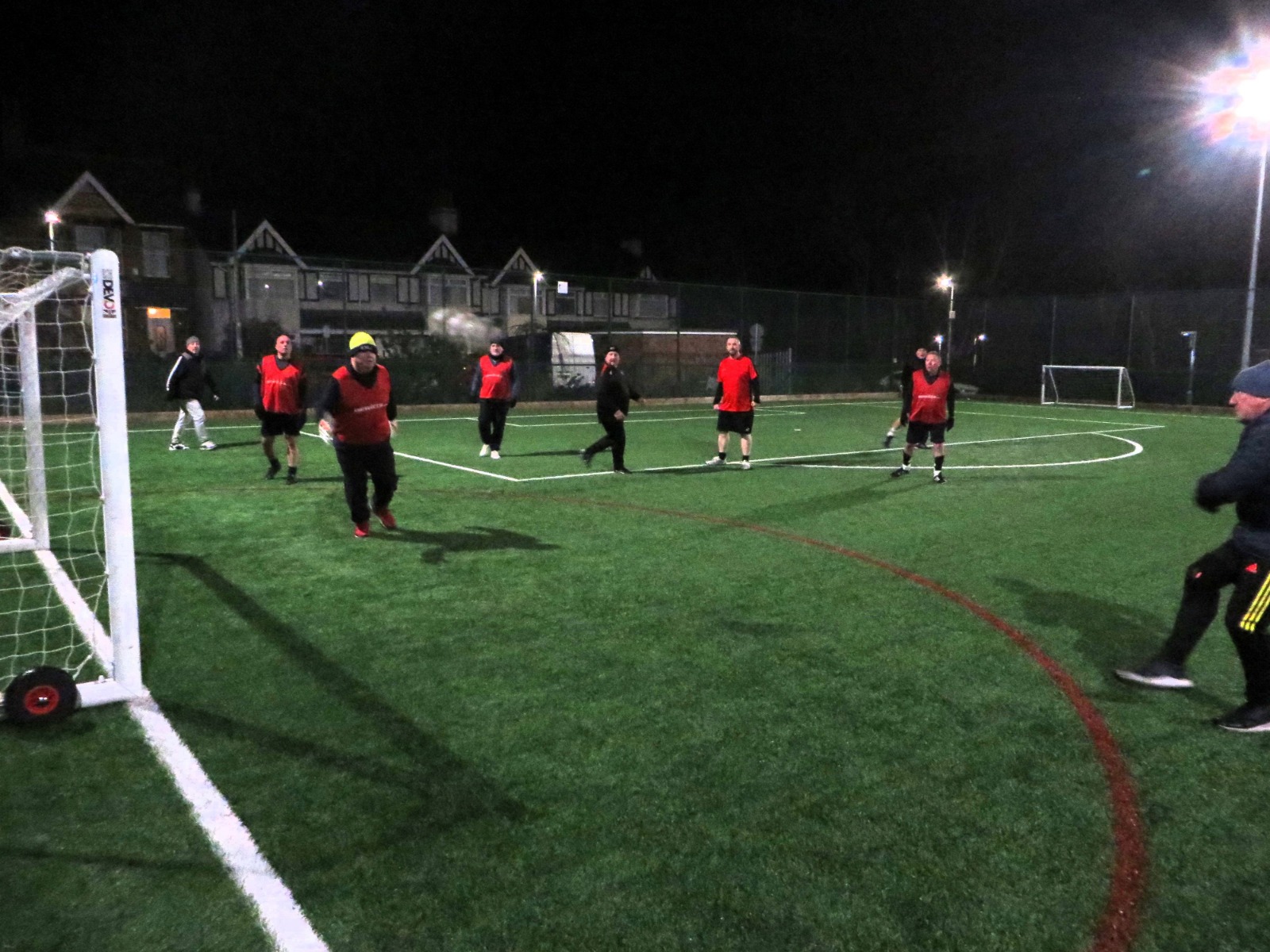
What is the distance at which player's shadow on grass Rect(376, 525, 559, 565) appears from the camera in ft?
28.2

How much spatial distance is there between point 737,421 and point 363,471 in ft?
24.0

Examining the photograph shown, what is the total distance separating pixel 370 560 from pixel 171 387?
988 centimetres

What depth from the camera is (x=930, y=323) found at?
41.0m

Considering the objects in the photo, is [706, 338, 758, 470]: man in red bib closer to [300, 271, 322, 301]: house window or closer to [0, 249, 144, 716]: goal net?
[0, 249, 144, 716]: goal net

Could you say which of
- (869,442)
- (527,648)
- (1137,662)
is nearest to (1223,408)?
(869,442)

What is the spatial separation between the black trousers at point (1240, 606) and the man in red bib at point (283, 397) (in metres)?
10.7

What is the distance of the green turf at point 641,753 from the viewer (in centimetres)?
307

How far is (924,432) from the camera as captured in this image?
13.4 meters

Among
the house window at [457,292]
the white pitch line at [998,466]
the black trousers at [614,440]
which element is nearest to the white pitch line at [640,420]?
the house window at [457,292]

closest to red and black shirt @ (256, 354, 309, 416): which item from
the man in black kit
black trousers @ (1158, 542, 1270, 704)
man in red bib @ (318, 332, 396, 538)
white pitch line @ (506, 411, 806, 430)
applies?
man in red bib @ (318, 332, 396, 538)

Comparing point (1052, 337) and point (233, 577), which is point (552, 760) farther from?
point (1052, 337)

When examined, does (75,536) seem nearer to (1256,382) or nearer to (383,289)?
(1256,382)

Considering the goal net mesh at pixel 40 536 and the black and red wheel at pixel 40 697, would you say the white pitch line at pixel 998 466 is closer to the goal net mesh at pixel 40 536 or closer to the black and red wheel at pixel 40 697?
the goal net mesh at pixel 40 536

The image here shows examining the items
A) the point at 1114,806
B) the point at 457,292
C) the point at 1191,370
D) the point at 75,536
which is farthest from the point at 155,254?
the point at 1114,806
